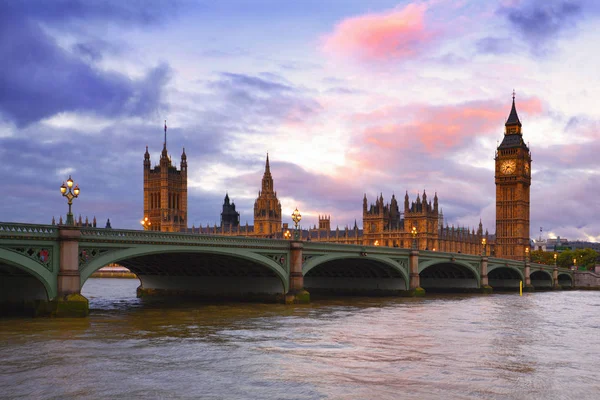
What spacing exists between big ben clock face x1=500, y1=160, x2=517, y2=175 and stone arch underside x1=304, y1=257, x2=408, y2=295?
110 meters

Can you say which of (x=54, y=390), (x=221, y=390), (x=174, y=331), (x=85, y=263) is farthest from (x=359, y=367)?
(x=85, y=263)

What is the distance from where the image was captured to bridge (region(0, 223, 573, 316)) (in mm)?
38188

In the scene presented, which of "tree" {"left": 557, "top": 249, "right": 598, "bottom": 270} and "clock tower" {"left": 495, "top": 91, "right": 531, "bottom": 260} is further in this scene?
"clock tower" {"left": 495, "top": 91, "right": 531, "bottom": 260}

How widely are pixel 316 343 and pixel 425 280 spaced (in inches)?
2469

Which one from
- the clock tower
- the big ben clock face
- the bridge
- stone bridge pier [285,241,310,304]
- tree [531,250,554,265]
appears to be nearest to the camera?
the bridge

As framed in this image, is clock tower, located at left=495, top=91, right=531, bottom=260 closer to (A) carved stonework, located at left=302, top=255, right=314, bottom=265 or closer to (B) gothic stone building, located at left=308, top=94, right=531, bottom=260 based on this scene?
(B) gothic stone building, located at left=308, top=94, right=531, bottom=260

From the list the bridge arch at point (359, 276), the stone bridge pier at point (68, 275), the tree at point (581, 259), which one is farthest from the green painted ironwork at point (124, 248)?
the tree at point (581, 259)

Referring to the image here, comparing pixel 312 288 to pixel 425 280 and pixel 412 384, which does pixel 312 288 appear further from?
pixel 412 384

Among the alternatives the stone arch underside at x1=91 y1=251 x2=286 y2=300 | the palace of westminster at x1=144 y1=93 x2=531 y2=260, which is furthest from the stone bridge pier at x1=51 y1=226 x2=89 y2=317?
the palace of westminster at x1=144 y1=93 x2=531 y2=260

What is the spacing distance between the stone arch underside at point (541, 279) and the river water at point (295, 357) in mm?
76890

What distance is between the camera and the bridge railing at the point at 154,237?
40.7m

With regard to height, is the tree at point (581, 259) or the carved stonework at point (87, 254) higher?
the carved stonework at point (87, 254)

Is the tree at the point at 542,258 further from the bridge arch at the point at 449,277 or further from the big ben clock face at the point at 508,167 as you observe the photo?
the bridge arch at the point at 449,277

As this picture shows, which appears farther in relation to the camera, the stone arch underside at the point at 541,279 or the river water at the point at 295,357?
the stone arch underside at the point at 541,279
